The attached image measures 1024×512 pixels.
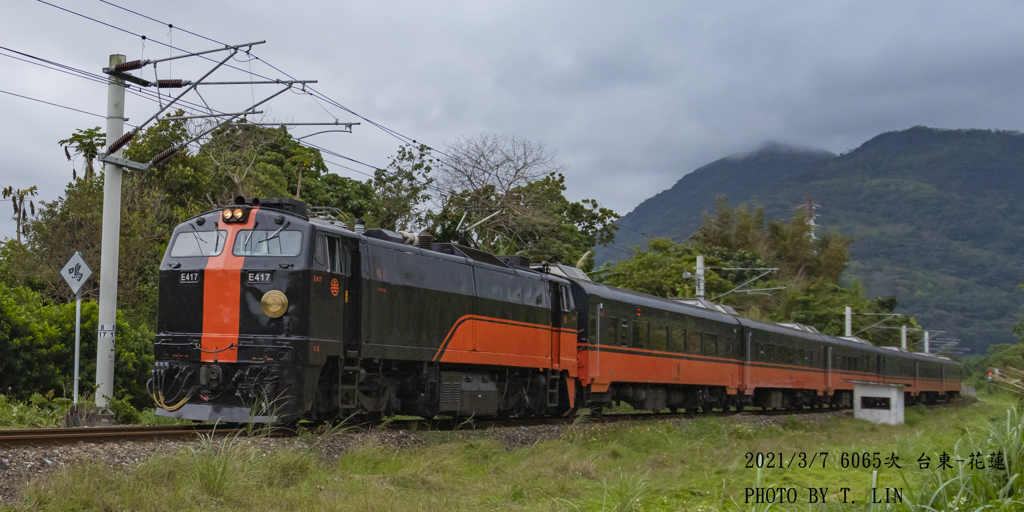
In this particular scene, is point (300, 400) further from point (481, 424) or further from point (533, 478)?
point (481, 424)

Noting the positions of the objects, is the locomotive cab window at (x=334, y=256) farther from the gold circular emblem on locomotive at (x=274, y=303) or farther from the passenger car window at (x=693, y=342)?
the passenger car window at (x=693, y=342)

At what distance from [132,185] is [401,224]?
37.8 ft

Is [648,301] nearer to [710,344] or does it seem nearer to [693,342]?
[693,342]

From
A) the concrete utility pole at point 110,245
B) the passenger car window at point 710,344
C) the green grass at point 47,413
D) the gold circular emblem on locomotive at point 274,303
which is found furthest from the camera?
the passenger car window at point 710,344

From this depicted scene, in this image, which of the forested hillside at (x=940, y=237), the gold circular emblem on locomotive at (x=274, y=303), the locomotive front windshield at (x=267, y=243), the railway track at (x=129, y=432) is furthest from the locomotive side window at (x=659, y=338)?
the forested hillside at (x=940, y=237)

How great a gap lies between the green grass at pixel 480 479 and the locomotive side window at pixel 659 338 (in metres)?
6.88

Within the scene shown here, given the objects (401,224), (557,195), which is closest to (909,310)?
(557,195)

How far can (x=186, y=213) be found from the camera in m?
Result: 27.7

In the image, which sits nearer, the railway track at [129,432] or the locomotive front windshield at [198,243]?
the railway track at [129,432]

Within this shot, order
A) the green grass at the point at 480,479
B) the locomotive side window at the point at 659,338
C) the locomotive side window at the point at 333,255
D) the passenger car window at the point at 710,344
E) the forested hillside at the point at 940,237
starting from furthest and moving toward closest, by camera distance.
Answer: the forested hillside at the point at 940,237
the passenger car window at the point at 710,344
the locomotive side window at the point at 659,338
the locomotive side window at the point at 333,255
the green grass at the point at 480,479

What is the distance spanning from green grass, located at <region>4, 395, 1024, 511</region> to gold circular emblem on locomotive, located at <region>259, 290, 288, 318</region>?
1.66 metres

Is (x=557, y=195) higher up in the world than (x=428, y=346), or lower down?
higher up

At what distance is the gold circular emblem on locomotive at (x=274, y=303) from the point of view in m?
11.6

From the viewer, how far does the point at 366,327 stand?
12.8 metres
